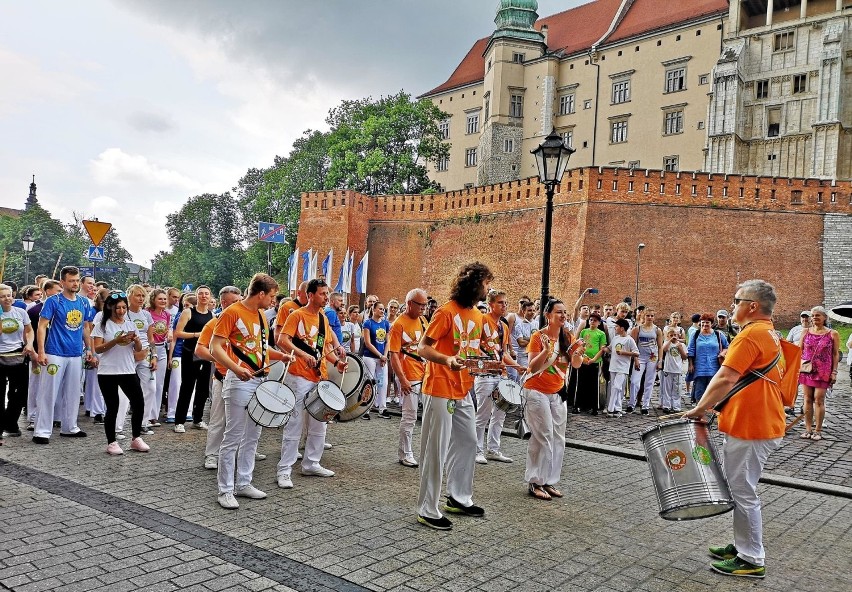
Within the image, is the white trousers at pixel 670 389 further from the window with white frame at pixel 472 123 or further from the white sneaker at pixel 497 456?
the window with white frame at pixel 472 123

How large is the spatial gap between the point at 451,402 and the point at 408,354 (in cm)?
258

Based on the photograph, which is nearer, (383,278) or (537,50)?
(383,278)

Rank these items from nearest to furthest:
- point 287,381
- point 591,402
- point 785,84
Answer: point 287,381 < point 591,402 < point 785,84

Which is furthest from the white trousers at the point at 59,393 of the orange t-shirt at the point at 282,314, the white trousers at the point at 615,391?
the white trousers at the point at 615,391

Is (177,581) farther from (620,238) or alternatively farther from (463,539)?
(620,238)

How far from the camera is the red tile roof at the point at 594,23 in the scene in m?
49.4

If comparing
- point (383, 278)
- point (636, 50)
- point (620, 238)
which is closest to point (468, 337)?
point (620, 238)

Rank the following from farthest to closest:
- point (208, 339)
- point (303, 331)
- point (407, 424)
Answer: point (407, 424), point (303, 331), point (208, 339)

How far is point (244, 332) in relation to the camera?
20.8 feet

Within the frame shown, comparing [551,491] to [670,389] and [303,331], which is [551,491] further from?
[670,389]

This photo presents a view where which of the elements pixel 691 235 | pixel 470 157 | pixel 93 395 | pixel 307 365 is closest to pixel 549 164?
pixel 307 365

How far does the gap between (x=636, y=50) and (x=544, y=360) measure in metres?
50.4

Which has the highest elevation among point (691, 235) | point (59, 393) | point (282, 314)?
point (691, 235)

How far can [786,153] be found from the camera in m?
44.6
